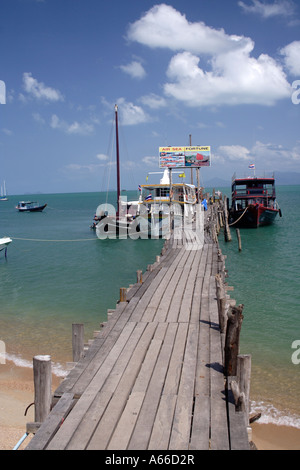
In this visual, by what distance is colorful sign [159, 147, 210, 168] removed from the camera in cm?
3844

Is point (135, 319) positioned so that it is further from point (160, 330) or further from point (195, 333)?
point (195, 333)

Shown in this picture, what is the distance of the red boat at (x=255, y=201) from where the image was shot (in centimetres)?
4522

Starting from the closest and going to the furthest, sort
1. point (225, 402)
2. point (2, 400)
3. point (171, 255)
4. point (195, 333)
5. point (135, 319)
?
point (225, 402)
point (195, 333)
point (135, 319)
point (2, 400)
point (171, 255)

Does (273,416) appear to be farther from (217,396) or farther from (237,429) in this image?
(237,429)

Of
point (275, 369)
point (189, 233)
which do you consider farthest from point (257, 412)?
point (189, 233)

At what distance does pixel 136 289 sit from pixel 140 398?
649cm

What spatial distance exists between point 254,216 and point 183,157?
12.9 metres

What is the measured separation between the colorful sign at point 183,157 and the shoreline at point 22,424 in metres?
29.6

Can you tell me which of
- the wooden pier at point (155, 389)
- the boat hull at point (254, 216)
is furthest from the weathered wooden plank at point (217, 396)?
the boat hull at point (254, 216)

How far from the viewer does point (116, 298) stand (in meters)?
19.7

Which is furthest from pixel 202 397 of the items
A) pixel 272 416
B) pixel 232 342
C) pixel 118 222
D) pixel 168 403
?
pixel 118 222

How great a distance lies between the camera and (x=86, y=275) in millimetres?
25812

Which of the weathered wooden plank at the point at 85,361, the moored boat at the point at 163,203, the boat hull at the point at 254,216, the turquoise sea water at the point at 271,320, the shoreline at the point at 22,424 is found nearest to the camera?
the weathered wooden plank at the point at 85,361

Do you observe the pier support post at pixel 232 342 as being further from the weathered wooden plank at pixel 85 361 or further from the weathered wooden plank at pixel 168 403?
the weathered wooden plank at pixel 85 361
